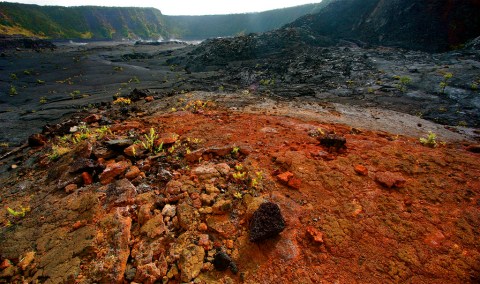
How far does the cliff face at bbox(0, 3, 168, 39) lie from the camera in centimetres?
5588

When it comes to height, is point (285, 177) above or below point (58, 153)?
above

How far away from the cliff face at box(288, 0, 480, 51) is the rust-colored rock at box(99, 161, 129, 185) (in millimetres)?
28519

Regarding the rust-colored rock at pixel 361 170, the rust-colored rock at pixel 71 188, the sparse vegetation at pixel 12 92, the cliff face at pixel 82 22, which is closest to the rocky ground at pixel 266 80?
the sparse vegetation at pixel 12 92

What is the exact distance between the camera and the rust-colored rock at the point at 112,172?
406cm

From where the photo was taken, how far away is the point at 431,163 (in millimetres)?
4242

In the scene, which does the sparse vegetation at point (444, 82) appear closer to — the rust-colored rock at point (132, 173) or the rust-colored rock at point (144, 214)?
the rust-colored rock at point (132, 173)

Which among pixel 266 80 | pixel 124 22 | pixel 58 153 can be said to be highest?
pixel 58 153

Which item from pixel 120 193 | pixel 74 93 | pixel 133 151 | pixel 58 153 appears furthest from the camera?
pixel 74 93

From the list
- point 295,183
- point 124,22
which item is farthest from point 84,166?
point 124,22

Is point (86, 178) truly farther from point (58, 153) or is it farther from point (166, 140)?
point (58, 153)

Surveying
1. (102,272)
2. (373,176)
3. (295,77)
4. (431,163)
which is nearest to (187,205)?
(102,272)

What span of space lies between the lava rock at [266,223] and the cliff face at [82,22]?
72783 millimetres

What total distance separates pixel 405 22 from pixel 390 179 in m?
29.0

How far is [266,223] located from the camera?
296 centimetres
